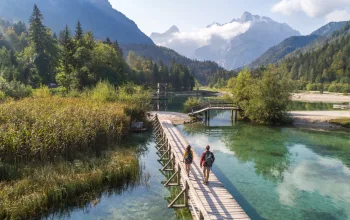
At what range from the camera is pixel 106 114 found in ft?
79.6

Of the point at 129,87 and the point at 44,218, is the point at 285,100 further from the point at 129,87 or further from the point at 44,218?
the point at 44,218

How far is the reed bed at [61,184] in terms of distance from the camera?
12.5 m

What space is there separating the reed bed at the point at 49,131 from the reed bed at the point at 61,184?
123cm

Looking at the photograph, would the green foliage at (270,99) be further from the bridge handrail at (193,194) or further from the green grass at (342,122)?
the bridge handrail at (193,194)

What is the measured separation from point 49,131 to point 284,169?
18.3 metres

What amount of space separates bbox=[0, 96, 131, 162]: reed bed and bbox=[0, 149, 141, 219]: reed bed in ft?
4.04

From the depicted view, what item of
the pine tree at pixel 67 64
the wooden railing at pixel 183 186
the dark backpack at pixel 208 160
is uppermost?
the pine tree at pixel 67 64

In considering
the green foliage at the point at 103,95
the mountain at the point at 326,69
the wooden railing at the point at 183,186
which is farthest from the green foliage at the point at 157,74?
the wooden railing at the point at 183,186

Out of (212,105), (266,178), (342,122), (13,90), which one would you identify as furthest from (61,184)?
(342,122)

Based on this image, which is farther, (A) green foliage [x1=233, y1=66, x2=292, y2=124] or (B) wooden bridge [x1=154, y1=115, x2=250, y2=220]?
(A) green foliage [x1=233, y1=66, x2=292, y2=124]

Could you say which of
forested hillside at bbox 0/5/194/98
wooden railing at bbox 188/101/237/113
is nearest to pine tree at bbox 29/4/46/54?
forested hillside at bbox 0/5/194/98

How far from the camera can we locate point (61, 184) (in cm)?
1445

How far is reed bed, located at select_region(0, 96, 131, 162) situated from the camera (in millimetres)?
15477

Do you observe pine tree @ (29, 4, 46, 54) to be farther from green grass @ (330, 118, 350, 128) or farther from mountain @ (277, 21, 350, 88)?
mountain @ (277, 21, 350, 88)
